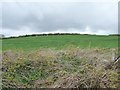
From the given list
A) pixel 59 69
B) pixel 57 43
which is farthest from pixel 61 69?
pixel 57 43

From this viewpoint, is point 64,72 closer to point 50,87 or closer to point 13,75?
point 50,87

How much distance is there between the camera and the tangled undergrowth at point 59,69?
7.87m

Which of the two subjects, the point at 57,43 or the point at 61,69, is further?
the point at 57,43

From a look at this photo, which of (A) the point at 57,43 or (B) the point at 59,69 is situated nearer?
(B) the point at 59,69

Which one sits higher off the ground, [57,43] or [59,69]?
[57,43]

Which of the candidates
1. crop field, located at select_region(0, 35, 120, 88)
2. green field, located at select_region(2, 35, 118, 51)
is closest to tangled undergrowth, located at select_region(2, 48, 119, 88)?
crop field, located at select_region(0, 35, 120, 88)

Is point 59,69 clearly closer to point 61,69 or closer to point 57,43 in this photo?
point 61,69

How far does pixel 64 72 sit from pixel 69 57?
85 centimetres

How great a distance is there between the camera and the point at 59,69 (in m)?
8.43

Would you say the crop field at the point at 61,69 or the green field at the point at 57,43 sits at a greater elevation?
the green field at the point at 57,43

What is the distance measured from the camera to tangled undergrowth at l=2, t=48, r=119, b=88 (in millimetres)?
7871

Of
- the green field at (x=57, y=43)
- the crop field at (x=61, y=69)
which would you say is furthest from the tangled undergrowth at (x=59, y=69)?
the green field at (x=57, y=43)

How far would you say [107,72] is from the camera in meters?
8.10

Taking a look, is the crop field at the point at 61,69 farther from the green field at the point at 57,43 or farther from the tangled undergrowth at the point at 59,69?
the green field at the point at 57,43
